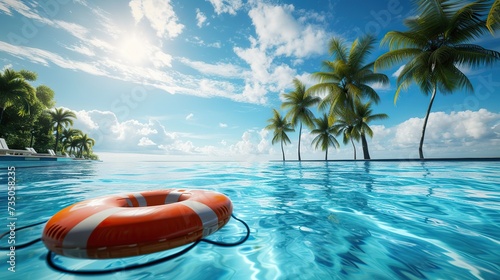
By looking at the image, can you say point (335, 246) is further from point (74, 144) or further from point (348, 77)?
point (74, 144)

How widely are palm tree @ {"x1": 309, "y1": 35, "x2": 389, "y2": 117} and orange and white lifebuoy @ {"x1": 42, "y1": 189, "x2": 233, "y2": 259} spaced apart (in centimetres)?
1429

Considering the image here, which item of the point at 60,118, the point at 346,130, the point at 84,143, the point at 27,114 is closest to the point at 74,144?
the point at 84,143

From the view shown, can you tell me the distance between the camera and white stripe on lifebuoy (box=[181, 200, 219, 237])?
170 centimetres

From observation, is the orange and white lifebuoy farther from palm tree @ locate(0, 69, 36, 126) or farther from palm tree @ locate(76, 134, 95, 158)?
palm tree @ locate(76, 134, 95, 158)

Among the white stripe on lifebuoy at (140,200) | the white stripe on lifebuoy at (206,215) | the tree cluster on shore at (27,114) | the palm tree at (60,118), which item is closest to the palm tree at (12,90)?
the tree cluster on shore at (27,114)

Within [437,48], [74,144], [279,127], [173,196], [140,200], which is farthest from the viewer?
[74,144]

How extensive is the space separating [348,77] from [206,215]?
15.4 m

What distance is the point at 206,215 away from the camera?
1735mm

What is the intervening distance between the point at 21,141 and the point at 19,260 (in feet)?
99.7

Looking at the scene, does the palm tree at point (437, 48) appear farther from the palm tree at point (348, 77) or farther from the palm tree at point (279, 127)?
the palm tree at point (279, 127)

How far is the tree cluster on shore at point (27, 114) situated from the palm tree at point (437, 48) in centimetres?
2721

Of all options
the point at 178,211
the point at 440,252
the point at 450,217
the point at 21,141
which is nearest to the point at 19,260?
the point at 178,211

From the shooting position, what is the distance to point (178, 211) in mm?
1610

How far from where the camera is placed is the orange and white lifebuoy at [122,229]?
4.40ft
